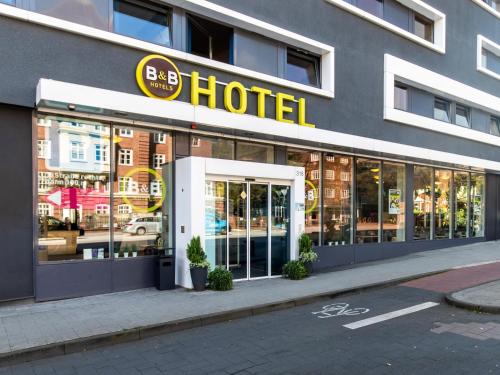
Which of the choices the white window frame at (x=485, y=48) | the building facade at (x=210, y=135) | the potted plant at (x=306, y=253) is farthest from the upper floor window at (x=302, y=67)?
the white window frame at (x=485, y=48)

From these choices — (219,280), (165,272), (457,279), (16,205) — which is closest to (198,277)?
(219,280)

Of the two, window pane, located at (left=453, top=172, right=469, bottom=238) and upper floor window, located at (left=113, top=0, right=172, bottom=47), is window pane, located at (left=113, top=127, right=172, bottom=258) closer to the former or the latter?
upper floor window, located at (left=113, top=0, right=172, bottom=47)

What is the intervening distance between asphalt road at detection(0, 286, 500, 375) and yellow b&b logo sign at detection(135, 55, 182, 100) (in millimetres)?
5170

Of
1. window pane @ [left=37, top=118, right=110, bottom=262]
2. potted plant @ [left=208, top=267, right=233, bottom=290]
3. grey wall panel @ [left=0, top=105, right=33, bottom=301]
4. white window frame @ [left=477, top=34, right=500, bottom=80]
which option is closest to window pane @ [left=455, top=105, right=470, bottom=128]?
white window frame @ [left=477, top=34, right=500, bottom=80]

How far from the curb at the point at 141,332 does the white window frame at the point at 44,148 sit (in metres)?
4.02

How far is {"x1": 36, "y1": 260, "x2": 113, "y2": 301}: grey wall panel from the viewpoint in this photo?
322 inches

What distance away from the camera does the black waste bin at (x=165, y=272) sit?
30.1 ft

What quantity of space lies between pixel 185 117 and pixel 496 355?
698 cm

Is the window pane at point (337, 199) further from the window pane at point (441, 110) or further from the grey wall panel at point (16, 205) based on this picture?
the grey wall panel at point (16, 205)

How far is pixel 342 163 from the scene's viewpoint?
13.9 metres

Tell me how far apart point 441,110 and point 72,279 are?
619 inches

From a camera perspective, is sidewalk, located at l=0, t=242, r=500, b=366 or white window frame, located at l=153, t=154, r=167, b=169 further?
white window frame, located at l=153, t=154, r=167, b=169

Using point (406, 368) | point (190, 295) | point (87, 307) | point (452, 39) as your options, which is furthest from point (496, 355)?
point (452, 39)

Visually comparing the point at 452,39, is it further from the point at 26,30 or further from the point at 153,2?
the point at 26,30
